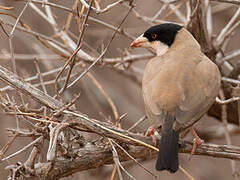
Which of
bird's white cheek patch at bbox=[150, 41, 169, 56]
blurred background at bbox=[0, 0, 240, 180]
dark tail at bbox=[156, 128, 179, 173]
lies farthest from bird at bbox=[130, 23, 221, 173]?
blurred background at bbox=[0, 0, 240, 180]

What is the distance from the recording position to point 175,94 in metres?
3.38

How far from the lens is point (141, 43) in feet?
14.3

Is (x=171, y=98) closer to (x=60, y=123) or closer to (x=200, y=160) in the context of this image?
(x=60, y=123)

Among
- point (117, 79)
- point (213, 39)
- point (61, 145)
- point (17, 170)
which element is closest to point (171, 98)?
point (61, 145)

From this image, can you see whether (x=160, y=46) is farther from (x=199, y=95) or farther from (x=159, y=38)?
(x=199, y=95)

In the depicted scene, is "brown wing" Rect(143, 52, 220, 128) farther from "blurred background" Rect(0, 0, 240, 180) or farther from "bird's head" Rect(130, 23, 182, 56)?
"blurred background" Rect(0, 0, 240, 180)

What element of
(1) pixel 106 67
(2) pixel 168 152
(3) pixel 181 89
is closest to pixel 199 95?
(3) pixel 181 89

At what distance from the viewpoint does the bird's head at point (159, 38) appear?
14.1 feet

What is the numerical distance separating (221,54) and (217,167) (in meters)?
3.26

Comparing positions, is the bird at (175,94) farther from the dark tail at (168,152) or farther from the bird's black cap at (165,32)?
the bird's black cap at (165,32)

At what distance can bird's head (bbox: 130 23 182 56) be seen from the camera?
14.1ft

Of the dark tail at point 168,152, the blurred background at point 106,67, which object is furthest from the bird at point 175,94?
the blurred background at point 106,67

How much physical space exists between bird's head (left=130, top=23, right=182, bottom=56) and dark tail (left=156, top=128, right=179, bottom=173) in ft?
4.29

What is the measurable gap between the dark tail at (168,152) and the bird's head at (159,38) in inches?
51.5
